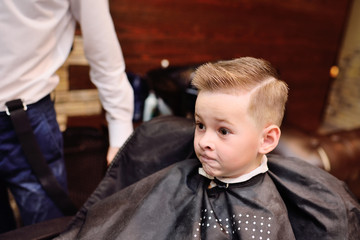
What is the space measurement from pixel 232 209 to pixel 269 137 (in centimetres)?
24

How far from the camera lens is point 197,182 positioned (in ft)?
3.36

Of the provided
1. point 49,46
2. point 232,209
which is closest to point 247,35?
point 49,46

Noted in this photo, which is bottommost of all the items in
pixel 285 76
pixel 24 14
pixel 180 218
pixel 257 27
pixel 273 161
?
pixel 285 76

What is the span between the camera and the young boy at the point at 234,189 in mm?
857

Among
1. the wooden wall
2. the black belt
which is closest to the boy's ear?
the black belt

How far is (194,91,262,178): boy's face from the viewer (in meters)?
0.84

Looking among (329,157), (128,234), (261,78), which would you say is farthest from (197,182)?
(329,157)

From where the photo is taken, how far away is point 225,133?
0.86 meters

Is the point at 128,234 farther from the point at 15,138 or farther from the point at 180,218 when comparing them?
the point at 15,138

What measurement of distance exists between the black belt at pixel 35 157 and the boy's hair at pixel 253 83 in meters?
0.61

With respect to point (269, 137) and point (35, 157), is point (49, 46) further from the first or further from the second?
point (269, 137)

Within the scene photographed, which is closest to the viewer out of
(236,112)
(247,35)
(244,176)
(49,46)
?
(236,112)

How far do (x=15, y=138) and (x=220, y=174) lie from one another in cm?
74

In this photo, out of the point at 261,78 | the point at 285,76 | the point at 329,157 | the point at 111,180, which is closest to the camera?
the point at 261,78
